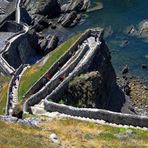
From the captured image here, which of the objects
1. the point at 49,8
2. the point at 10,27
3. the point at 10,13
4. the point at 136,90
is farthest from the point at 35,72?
the point at 49,8

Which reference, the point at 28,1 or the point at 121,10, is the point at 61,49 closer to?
the point at 121,10

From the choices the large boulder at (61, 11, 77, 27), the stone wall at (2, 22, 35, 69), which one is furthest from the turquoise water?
the stone wall at (2, 22, 35, 69)

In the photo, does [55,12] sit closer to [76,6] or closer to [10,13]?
[76,6]

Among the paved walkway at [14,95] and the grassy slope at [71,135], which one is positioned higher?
the grassy slope at [71,135]

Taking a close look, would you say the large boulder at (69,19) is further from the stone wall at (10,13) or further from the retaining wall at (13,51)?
the retaining wall at (13,51)

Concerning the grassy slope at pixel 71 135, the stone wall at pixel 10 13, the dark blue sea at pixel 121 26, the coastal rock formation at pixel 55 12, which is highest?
the grassy slope at pixel 71 135

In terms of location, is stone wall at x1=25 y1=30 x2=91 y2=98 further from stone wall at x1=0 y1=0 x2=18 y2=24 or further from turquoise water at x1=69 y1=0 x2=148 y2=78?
stone wall at x1=0 y1=0 x2=18 y2=24

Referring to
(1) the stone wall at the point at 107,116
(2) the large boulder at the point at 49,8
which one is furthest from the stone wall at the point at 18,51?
(1) the stone wall at the point at 107,116
